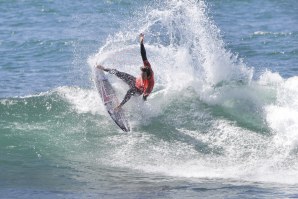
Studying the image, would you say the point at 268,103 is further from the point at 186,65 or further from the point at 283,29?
the point at 283,29

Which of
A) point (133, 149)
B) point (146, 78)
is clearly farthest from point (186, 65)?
point (133, 149)

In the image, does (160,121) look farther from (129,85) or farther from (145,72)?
(145,72)

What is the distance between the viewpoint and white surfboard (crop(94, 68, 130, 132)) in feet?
60.0

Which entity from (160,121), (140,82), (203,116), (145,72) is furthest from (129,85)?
(203,116)

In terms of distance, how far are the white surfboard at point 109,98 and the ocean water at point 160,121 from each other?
312 mm

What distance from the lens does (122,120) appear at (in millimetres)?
18328

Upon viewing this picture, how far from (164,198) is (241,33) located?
17.3m

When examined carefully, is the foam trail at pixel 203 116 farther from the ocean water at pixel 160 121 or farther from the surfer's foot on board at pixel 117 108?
the surfer's foot on board at pixel 117 108

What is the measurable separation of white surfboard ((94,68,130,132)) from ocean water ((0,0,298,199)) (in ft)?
1.02

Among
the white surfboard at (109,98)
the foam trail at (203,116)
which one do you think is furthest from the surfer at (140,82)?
the foam trail at (203,116)

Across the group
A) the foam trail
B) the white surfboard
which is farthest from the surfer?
the foam trail

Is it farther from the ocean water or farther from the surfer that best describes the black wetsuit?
the ocean water

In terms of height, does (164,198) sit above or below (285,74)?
below

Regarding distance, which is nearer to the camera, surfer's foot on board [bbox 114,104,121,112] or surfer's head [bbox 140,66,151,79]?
surfer's head [bbox 140,66,151,79]
